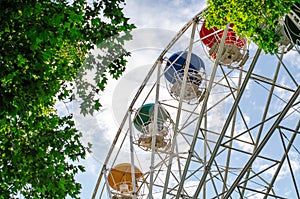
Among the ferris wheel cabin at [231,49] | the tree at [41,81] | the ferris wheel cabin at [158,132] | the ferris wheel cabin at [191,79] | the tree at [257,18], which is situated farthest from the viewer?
the ferris wheel cabin at [158,132]

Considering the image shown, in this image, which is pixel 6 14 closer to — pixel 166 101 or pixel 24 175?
pixel 24 175

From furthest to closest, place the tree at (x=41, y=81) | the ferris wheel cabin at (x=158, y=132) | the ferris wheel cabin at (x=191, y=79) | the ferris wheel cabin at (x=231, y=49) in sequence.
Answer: the ferris wheel cabin at (x=158, y=132), the ferris wheel cabin at (x=191, y=79), the ferris wheel cabin at (x=231, y=49), the tree at (x=41, y=81)

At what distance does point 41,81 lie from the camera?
312 inches

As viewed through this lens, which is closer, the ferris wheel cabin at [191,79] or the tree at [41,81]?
the tree at [41,81]

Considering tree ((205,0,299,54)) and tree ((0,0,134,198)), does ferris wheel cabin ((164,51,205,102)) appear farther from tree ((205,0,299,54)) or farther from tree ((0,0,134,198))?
tree ((0,0,134,198))

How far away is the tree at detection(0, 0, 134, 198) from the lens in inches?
291

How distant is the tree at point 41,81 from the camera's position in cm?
740

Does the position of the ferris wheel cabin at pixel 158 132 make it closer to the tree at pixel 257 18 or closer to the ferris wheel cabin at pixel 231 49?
the ferris wheel cabin at pixel 231 49

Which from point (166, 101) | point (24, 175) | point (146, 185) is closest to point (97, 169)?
point (146, 185)

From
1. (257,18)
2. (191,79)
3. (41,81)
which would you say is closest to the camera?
(41,81)

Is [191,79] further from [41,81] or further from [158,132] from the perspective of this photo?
[41,81]

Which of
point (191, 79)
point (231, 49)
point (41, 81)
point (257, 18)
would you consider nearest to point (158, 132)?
point (191, 79)

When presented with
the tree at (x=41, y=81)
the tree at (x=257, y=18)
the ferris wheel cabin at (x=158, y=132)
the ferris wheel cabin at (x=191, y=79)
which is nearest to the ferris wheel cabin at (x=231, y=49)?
the ferris wheel cabin at (x=191, y=79)

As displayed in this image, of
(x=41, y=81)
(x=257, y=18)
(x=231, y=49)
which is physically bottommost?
(x=41, y=81)
